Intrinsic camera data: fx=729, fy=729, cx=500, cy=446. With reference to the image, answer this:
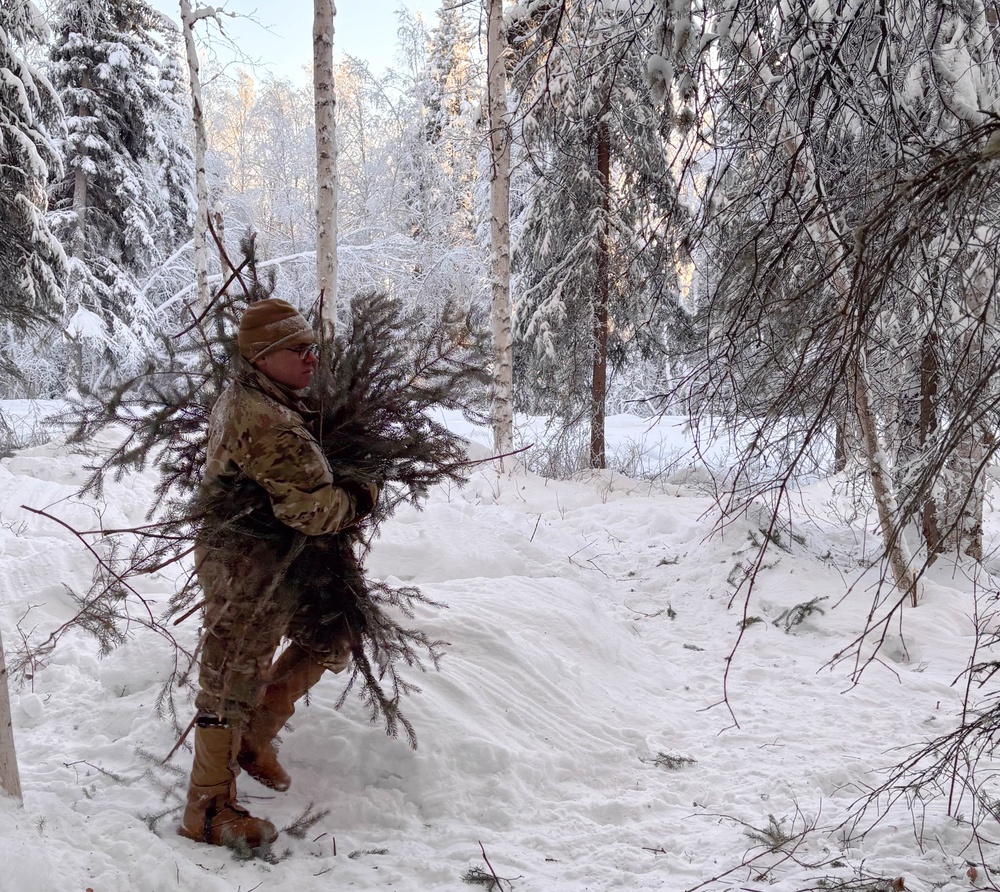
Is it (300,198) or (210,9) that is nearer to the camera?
(210,9)

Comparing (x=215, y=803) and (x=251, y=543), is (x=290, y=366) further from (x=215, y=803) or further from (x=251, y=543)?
(x=215, y=803)

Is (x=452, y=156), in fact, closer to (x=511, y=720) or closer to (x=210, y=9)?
(x=210, y=9)

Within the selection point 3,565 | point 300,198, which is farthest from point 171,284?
point 3,565

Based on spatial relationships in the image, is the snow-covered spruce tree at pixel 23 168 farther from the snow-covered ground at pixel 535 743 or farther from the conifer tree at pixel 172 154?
the conifer tree at pixel 172 154

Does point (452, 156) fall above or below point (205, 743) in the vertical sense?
above

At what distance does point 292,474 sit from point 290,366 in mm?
491

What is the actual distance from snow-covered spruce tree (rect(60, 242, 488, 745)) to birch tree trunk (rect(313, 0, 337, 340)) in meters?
3.32

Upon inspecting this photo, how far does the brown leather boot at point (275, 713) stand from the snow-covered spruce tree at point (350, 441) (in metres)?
0.23

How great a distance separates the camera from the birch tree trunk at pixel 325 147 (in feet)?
22.7

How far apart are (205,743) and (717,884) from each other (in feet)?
6.82

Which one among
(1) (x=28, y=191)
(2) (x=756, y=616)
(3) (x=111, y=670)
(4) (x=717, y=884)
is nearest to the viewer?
(4) (x=717, y=884)

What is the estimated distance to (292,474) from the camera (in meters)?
2.80

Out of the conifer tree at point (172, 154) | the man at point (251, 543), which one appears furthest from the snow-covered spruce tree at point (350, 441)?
the conifer tree at point (172, 154)

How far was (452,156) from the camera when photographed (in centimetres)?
2072
